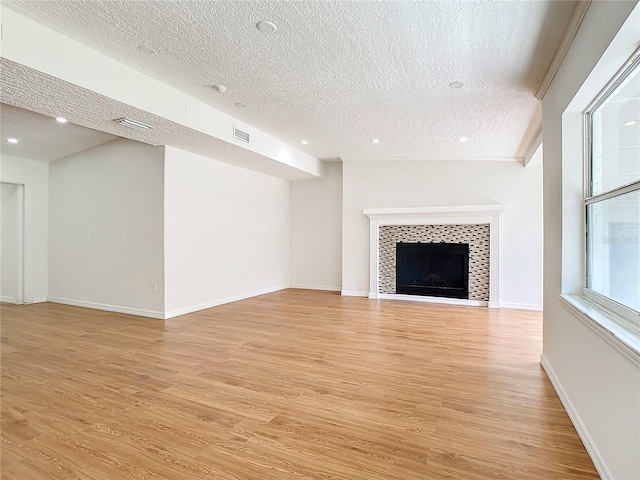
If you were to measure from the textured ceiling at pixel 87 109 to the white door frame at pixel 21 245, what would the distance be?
5.07 feet

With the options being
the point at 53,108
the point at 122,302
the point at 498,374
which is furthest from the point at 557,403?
the point at 122,302

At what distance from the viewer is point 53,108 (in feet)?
10.5

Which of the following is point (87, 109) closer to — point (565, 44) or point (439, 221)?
point (565, 44)

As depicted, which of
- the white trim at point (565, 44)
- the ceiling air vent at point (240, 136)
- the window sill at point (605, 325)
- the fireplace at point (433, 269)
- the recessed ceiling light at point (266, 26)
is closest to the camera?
the window sill at point (605, 325)

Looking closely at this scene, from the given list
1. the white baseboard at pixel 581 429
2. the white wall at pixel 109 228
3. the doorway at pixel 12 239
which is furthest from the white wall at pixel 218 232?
the white baseboard at pixel 581 429

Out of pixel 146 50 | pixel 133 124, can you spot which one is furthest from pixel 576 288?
pixel 133 124

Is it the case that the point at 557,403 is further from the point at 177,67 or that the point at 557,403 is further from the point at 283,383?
the point at 177,67

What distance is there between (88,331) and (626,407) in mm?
5163

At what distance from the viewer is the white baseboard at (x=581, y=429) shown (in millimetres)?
1620

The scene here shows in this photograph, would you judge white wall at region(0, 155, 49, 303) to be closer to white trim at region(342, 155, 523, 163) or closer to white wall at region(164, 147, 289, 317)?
white wall at region(164, 147, 289, 317)

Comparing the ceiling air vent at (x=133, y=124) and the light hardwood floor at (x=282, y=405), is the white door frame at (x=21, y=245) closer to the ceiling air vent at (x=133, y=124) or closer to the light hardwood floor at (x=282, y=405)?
the light hardwood floor at (x=282, y=405)

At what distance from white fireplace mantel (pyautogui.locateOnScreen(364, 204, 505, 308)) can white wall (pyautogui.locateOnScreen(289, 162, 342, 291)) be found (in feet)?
3.52

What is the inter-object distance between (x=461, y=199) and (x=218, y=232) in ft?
14.5

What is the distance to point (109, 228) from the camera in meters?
5.38
